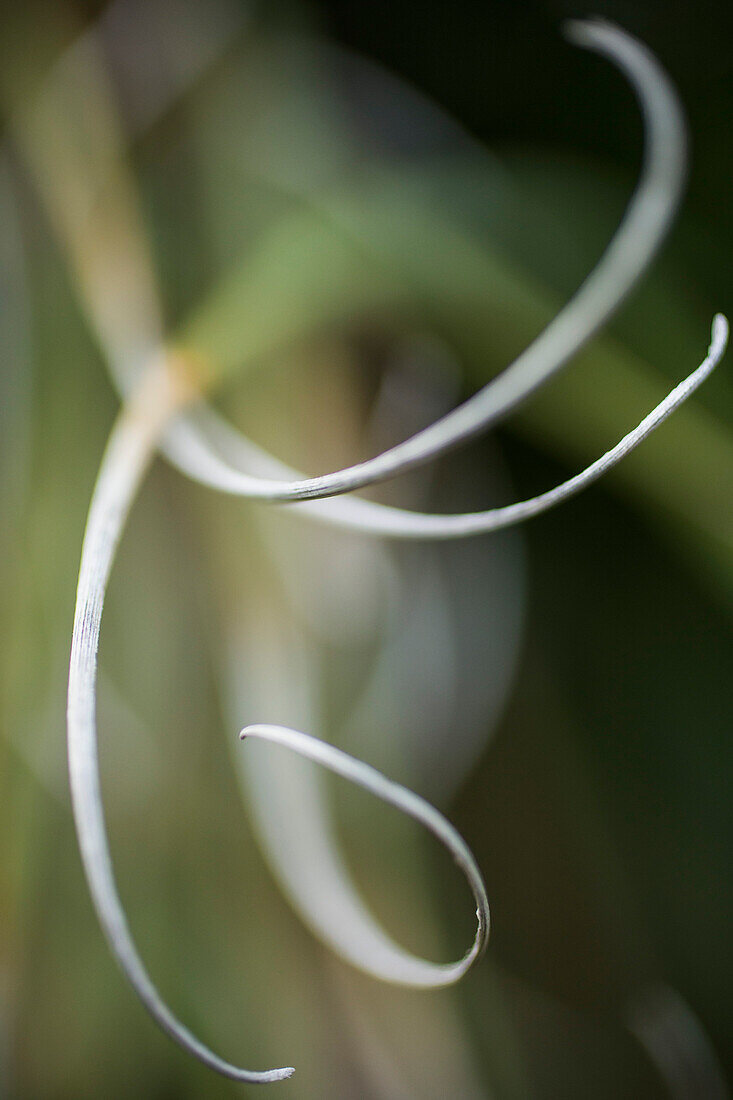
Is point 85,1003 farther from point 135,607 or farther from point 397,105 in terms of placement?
point 397,105

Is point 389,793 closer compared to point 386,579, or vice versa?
point 389,793

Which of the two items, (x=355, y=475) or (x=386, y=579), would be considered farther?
(x=386, y=579)

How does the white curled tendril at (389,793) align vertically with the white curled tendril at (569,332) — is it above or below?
below

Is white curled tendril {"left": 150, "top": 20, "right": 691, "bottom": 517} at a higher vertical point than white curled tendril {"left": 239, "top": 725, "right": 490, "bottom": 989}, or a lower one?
higher
